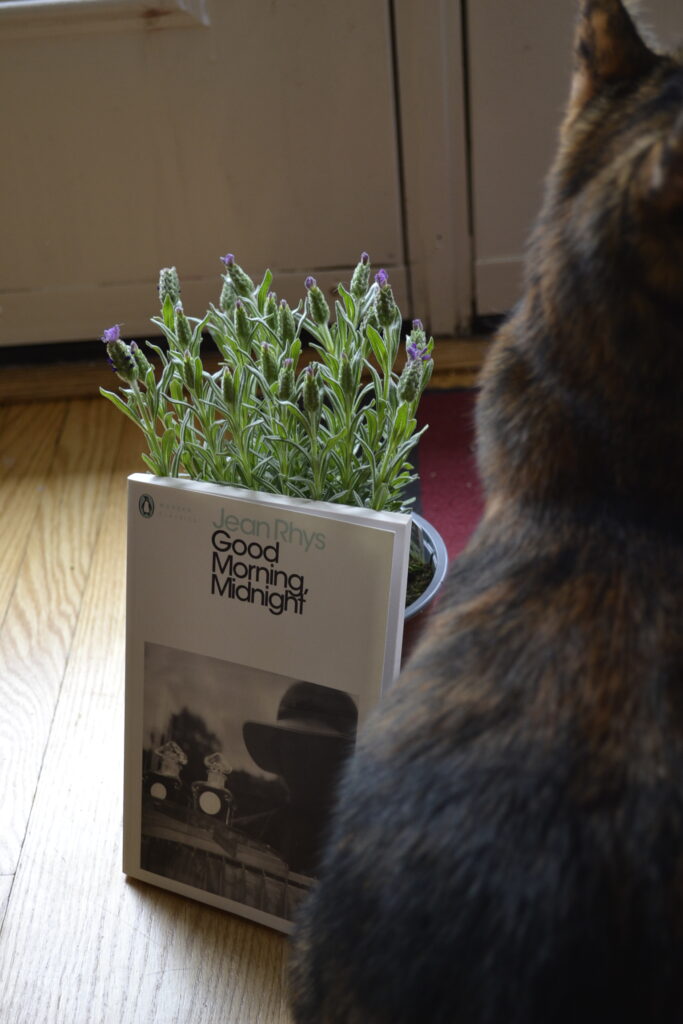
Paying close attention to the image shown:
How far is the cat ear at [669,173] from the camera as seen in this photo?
0.51 meters

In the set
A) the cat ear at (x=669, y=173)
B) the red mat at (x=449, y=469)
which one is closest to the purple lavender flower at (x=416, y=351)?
the cat ear at (x=669, y=173)

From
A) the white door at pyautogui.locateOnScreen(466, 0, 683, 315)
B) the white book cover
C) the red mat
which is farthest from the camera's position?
the white door at pyautogui.locateOnScreen(466, 0, 683, 315)

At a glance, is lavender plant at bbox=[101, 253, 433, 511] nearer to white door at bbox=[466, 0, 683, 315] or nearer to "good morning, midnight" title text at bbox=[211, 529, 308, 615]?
"good morning, midnight" title text at bbox=[211, 529, 308, 615]

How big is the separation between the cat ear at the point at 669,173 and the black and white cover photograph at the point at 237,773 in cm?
54

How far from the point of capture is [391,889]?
60cm

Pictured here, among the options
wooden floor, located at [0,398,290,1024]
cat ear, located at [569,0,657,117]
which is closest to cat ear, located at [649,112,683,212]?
cat ear, located at [569,0,657,117]

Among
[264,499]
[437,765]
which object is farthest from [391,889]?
[264,499]

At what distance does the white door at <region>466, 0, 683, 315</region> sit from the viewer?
1691 mm

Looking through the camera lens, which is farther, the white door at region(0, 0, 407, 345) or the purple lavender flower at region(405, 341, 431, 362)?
the white door at region(0, 0, 407, 345)

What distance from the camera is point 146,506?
982 mm

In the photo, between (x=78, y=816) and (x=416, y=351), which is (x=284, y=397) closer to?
(x=416, y=351)

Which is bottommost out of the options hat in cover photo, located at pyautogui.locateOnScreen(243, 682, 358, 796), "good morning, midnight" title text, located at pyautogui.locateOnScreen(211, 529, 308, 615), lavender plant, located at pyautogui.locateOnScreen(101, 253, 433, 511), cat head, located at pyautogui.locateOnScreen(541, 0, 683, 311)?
hat in cover photo, located at pyautogui.locateOnScreen(243, 682, 358, 796)

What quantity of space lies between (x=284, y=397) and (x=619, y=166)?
16.3 inches

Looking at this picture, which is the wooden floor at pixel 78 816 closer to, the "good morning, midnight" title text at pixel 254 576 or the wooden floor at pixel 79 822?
the wooden floor at pixel 79 822
